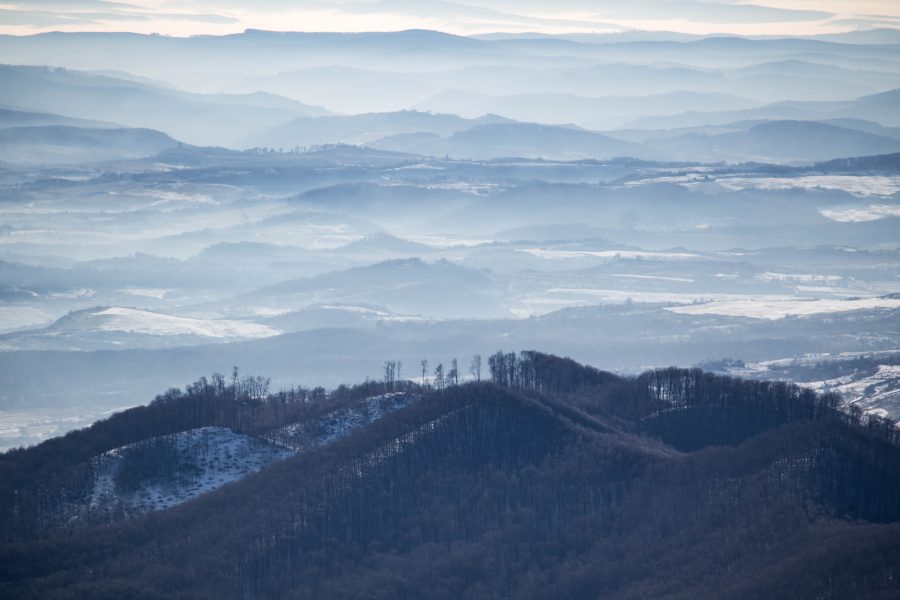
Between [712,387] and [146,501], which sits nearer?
[146,501]

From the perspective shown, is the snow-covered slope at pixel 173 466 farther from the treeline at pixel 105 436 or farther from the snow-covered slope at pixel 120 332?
the snow-covered slope at pixel 120 332

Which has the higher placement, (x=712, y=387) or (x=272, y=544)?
(x=712, y=387)

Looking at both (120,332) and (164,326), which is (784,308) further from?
(120,332)

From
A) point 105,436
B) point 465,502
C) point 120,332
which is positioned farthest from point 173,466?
point 120,332

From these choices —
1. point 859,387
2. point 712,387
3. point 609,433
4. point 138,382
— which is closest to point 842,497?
point 609,433

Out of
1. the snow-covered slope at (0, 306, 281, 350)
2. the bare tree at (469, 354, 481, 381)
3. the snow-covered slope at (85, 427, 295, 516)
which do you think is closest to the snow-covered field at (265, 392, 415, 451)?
the snow-covered slope at (85, 427, 295, 516)

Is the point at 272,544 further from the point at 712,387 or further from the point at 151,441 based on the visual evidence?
the point at 712,387
